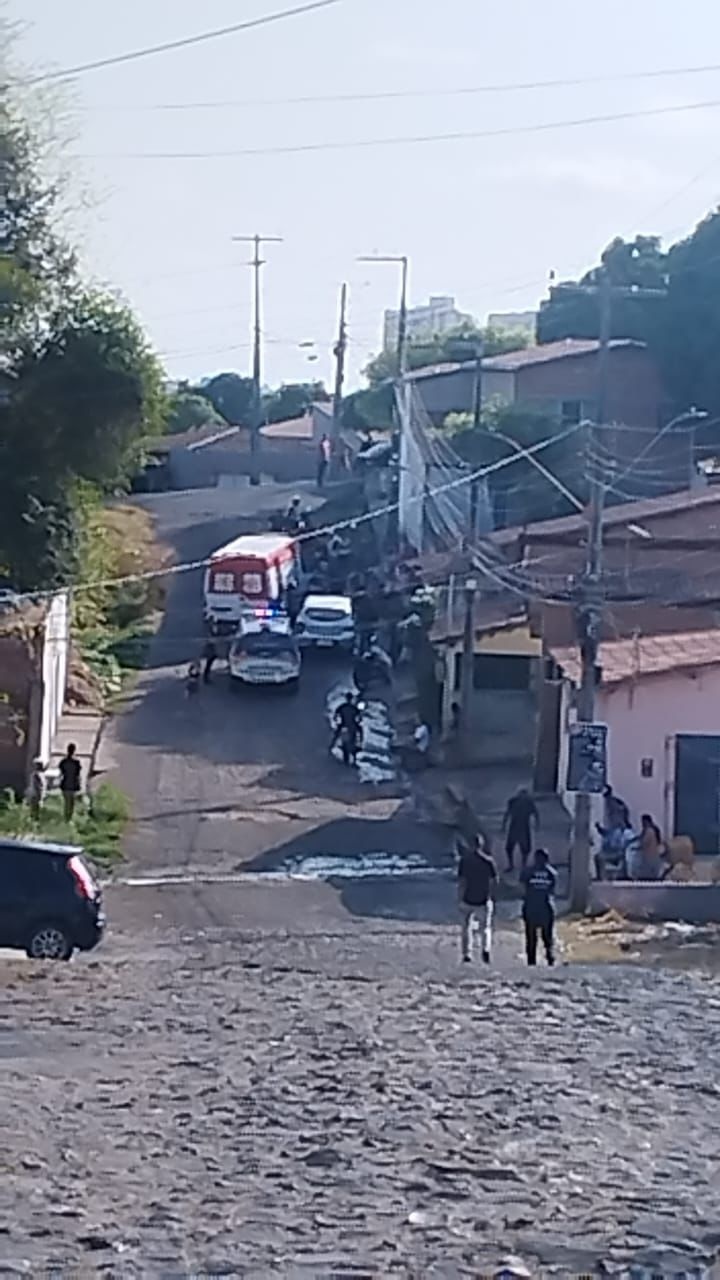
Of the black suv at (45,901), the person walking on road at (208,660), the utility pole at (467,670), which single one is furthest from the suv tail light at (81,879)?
the person walking on road at (208,660)

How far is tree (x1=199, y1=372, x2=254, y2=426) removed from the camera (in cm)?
14025

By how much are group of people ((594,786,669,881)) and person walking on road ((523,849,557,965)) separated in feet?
28.0

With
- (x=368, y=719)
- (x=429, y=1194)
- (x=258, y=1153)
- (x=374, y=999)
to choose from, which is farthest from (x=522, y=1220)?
(x=368, y=719)

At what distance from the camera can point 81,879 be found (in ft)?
81.4

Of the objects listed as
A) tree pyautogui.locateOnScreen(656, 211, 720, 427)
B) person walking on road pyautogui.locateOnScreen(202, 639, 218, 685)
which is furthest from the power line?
tree pyautogui.locateOnScreen(656, 211, 720, 427)

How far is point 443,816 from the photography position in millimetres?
42094

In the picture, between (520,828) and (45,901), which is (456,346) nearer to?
(520,828)

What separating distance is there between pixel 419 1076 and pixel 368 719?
124ft

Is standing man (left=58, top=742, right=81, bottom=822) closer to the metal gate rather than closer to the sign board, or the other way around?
the metal gate

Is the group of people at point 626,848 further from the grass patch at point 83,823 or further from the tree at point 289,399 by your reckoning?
the tree at point 289,399

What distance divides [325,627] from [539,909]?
3622 cm

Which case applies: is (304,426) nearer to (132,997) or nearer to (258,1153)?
(132,997)

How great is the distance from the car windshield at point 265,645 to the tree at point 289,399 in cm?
8455

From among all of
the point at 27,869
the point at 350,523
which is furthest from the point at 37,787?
the point at 350,523
